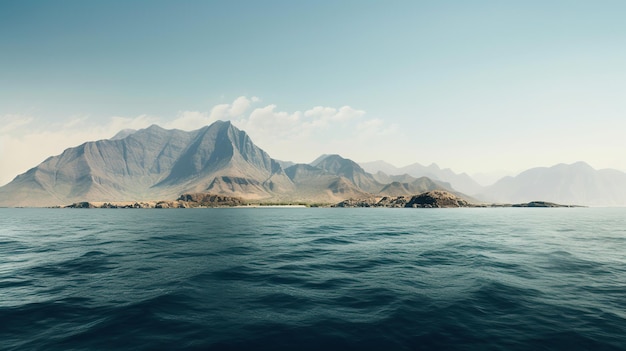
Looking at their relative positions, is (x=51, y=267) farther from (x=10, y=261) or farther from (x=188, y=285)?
(x=188, y=285)

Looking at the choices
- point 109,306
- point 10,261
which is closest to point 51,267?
point 10,261

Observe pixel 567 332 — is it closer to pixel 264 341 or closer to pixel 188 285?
pixel 264 341

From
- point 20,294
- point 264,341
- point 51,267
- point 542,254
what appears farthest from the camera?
point 542,254

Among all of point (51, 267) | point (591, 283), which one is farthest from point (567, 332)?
point (51, 267)

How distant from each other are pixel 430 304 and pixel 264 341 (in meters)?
11.5

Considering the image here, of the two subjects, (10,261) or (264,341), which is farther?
(10,261)

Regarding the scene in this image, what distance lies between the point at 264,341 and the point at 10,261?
1503 inches

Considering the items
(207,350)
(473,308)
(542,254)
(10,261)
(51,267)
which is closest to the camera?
(207,350)

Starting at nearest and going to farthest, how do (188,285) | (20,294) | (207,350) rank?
(207,350) < (20,294) < (188,285)

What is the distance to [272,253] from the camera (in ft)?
123

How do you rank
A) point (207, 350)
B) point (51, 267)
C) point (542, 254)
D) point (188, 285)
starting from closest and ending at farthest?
1. point (207, 350)
2. point (188, 285)
3. point (51, 267)
4. point (542, 254)

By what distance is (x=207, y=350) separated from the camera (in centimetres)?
1249

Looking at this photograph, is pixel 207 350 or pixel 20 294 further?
pixel 20 294

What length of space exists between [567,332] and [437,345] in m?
7.67
